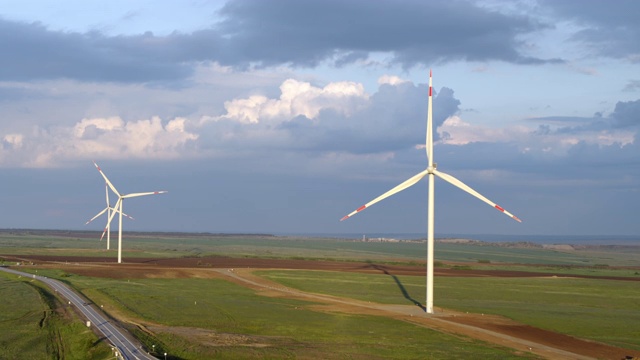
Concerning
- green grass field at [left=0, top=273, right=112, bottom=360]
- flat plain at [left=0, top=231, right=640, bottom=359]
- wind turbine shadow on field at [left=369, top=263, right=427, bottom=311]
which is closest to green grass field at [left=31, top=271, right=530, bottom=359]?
flat plain at [left=0, top=231, right=640, bottom=359]

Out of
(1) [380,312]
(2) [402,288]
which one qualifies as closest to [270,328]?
(1) [380,312]

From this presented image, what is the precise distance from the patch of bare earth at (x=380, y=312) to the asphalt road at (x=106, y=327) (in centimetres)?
443

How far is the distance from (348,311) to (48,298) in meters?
34.0

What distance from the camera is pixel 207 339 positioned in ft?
209

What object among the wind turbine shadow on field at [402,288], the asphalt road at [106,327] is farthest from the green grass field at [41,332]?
the wind turbine shadow on field at [402,288]

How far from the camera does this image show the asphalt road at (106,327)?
53.3 m

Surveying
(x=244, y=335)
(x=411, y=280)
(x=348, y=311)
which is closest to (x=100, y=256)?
(x=411, y=280)

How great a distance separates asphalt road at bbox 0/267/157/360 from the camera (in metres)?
53.3

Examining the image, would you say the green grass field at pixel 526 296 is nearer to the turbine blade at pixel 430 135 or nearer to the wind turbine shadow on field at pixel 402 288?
the wind turbine shadow on field at pixel 402 288

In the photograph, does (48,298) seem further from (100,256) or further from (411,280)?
(100,256)

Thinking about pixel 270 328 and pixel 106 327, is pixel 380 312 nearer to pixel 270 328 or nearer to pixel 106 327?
pixel 270 328

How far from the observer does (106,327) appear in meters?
66.1

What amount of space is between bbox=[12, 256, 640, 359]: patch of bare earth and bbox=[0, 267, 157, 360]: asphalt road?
4426mm

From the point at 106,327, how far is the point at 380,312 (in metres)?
31.9
